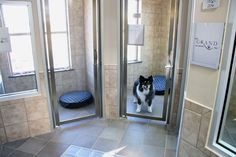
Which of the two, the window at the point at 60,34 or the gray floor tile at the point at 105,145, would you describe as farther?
the window at the point at 60,34

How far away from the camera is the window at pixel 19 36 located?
2.15 m

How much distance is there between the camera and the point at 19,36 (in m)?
2.24

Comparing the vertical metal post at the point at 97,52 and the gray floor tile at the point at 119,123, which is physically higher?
the vertical metal post at the point at 97,52

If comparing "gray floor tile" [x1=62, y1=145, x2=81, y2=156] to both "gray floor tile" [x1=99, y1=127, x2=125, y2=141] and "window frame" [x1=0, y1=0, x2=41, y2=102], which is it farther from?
"window frame" [x1=0, y1=0, x2=41, y2=102]

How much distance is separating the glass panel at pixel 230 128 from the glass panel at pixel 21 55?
6.97 feet

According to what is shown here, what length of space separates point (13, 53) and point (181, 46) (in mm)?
2036

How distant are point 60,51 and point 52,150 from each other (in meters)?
1.88

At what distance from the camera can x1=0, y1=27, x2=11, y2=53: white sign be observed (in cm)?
210

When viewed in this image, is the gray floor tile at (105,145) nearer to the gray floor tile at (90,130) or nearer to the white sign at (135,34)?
the gray floor tile at (90,130)

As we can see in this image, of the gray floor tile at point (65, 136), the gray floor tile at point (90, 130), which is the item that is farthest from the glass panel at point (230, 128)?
the gray floor tile at point (65, 136)

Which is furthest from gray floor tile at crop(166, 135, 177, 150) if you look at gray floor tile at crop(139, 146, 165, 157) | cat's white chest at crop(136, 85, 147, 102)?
cat's white chest at crop(136, 85, 147, 102)

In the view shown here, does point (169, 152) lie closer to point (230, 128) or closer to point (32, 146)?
point (230, 128)

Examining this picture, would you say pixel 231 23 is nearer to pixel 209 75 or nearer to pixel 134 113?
pixel 209 75

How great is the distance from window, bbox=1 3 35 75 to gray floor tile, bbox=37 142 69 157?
0.96 metres
